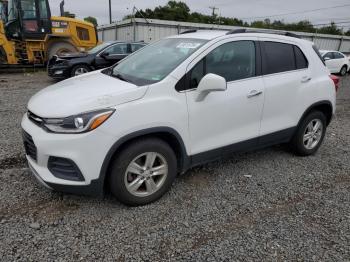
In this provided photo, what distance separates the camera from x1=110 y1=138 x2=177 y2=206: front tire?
9.42 feet

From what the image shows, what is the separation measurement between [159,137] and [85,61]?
27.1 ft

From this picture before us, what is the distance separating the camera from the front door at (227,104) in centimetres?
320

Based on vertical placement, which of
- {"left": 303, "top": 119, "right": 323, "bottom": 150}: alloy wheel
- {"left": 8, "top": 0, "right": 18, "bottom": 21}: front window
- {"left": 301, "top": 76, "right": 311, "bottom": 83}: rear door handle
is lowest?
{"left": 303, "top": 119, "right": 323, "bottom": 150}: alloy wheel

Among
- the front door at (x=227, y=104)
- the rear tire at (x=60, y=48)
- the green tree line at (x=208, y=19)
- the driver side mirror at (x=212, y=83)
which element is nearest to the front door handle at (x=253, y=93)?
the front door at (x=227, y=104)

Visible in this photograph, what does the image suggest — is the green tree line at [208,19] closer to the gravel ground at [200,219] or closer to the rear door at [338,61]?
the rear door at [338,61]

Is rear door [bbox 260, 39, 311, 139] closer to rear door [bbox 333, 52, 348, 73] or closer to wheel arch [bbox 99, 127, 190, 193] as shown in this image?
wheel arch [bbox 99, 127, 190, 193]

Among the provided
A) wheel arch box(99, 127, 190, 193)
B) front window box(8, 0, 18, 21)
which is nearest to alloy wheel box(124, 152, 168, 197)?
wheel arch box(99, 127, 190, 193)

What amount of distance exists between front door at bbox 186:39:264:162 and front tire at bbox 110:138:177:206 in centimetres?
35

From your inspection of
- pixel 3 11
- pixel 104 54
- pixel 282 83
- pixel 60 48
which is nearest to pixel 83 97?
pixel 282 83

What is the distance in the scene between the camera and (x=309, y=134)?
177 inches

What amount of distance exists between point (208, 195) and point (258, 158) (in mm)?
1397

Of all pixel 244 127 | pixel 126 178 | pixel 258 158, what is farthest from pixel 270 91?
pixel 126 178

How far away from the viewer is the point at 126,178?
2.96 metres

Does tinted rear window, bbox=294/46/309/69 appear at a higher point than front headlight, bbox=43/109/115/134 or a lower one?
higher
